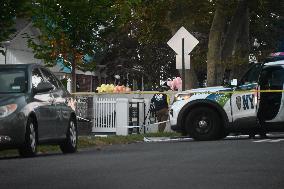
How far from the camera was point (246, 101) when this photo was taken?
74.3 ft

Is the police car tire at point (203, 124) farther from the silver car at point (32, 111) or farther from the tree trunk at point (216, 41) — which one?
the tree trunk at point (216, 41)

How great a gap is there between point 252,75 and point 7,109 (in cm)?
908

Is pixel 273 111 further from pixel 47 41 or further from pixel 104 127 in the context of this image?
pixel 104 127

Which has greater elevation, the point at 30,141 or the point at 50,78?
the point at 50,78

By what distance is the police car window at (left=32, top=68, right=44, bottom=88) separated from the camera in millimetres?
16156

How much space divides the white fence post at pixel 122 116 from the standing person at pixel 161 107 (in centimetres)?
116

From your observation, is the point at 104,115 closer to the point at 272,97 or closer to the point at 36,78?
the point at 272,97

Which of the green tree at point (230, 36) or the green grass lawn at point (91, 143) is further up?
the green tree at point (230, 36)

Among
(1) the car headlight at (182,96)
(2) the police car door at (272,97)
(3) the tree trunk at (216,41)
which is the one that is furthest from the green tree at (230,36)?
(2) the police car door at (272,97)

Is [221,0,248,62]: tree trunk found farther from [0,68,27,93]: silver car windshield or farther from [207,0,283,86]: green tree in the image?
[0,68,27,93]: silver car windshield

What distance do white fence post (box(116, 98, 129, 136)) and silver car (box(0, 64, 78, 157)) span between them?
43.7ft

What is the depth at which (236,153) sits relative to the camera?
1538cm

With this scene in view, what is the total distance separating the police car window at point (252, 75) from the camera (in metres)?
22.6

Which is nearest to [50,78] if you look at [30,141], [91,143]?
[30,141]
